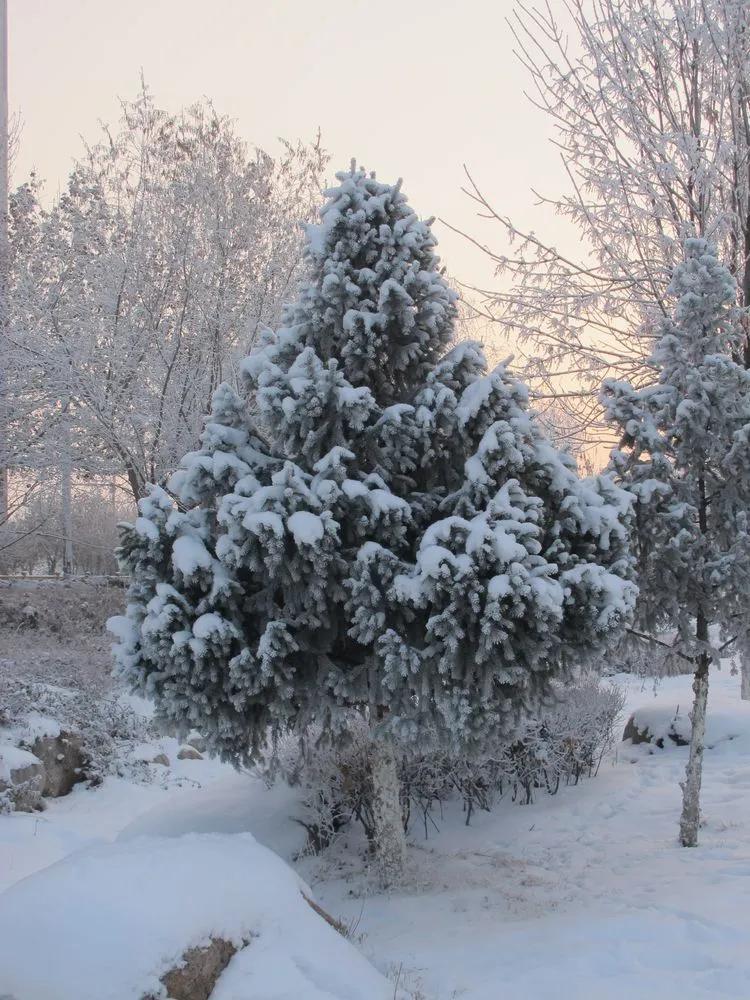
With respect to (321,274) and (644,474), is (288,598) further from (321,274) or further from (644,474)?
(644,474)

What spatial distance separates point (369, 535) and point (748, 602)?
10.4 feet

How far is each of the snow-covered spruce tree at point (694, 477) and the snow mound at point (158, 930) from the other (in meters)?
3.99

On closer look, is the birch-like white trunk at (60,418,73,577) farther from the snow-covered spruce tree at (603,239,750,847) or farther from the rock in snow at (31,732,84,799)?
the snow-covered spruce tree at (603,239,750,847)

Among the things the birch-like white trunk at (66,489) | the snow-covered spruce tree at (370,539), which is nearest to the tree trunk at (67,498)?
the birch-like white trunk at (66,489)

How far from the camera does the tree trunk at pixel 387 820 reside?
638cm

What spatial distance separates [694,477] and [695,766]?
2.38m

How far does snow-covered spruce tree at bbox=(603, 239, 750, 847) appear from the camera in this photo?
6.48 m

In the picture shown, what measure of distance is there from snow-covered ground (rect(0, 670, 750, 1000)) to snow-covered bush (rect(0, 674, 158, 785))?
0.75 metres

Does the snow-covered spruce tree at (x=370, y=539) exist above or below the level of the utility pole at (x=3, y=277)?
below

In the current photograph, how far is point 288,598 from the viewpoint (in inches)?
216

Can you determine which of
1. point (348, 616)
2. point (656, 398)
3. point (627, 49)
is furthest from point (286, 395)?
point (627, 49)

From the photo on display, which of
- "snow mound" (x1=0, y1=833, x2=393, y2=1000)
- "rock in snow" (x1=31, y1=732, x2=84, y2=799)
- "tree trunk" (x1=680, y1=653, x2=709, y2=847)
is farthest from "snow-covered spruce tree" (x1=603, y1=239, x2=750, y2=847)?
"rock in snow" (x1=31, y1=732, x2=84, y2=799)

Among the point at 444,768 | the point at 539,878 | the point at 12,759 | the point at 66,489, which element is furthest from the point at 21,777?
the point at 66,489

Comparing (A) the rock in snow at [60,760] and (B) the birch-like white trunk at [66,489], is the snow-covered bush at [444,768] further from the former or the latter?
(B) the birch-like white trunk at [66,489]
